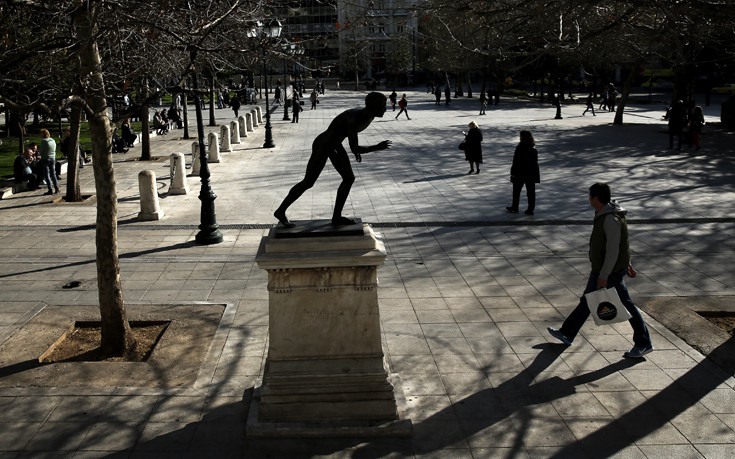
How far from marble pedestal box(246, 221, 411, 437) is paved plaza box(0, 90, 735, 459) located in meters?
0.22

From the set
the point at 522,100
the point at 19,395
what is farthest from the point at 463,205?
the point at 522,100

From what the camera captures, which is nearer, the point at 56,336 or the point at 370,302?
the point at 370,302

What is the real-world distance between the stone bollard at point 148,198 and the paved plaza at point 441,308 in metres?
0.45

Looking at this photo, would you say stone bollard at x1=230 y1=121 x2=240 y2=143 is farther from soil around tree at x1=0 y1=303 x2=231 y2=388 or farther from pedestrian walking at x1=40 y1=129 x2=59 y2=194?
soil around tree at x1=0 y1=303 x2=231 y2=388

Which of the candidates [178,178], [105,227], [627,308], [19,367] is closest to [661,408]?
[627,308]

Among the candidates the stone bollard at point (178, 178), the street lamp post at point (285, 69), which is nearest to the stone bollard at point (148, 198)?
the stone bollard at point (178, 178)

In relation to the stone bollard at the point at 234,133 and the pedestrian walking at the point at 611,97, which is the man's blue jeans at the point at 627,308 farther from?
the pedestrian walking at the point at 611,97

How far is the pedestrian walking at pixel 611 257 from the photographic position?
22.3ft

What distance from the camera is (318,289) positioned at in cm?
564

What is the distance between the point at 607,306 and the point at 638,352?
0.66 metres

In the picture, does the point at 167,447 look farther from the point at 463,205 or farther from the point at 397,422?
the point at 463,205

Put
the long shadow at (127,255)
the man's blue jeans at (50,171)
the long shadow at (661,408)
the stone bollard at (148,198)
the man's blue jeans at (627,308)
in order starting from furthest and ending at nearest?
the man's blue jeans at (50,171)
the stone bollard at (148,198)
the long shadow at (127,255)
the man's blue jeans at (627,308)
the long shadow at (661,408)

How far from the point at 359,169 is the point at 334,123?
1541 centimetres

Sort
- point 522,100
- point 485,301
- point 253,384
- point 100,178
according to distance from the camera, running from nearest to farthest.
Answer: point 253,384, point 100,178, point 485,301, point 522,100
